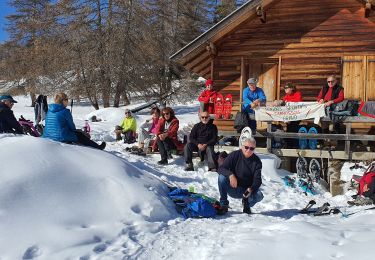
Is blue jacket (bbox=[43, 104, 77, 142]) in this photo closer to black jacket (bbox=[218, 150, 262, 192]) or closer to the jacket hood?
the jacket hood

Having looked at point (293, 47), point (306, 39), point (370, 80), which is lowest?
point (370, 80)

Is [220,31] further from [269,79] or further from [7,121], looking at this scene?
[7,121]

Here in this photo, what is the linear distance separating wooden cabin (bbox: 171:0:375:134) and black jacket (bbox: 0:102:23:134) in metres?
4.98

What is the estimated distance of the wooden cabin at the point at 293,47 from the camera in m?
12.2

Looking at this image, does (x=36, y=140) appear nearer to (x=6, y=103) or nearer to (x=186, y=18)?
(x=6, y=103)

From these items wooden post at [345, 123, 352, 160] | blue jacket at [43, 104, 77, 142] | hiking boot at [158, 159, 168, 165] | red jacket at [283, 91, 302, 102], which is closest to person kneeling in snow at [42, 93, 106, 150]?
blue jacket at [43, 104, 77, 142]

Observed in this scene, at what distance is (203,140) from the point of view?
359 inches

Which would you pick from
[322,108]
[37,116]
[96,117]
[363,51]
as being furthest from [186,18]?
[322,108]

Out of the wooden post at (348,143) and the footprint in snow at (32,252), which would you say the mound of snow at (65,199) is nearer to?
the footprint in snow at (32,252)

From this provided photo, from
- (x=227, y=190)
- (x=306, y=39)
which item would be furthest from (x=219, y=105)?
(x=227, y=190)

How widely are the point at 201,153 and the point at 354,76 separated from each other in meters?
6.05

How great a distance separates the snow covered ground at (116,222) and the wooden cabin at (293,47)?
6982 millimetres

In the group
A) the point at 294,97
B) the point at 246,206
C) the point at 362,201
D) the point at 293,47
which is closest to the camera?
the point at 246,206

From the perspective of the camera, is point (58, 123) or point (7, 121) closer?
point (58, 123)
